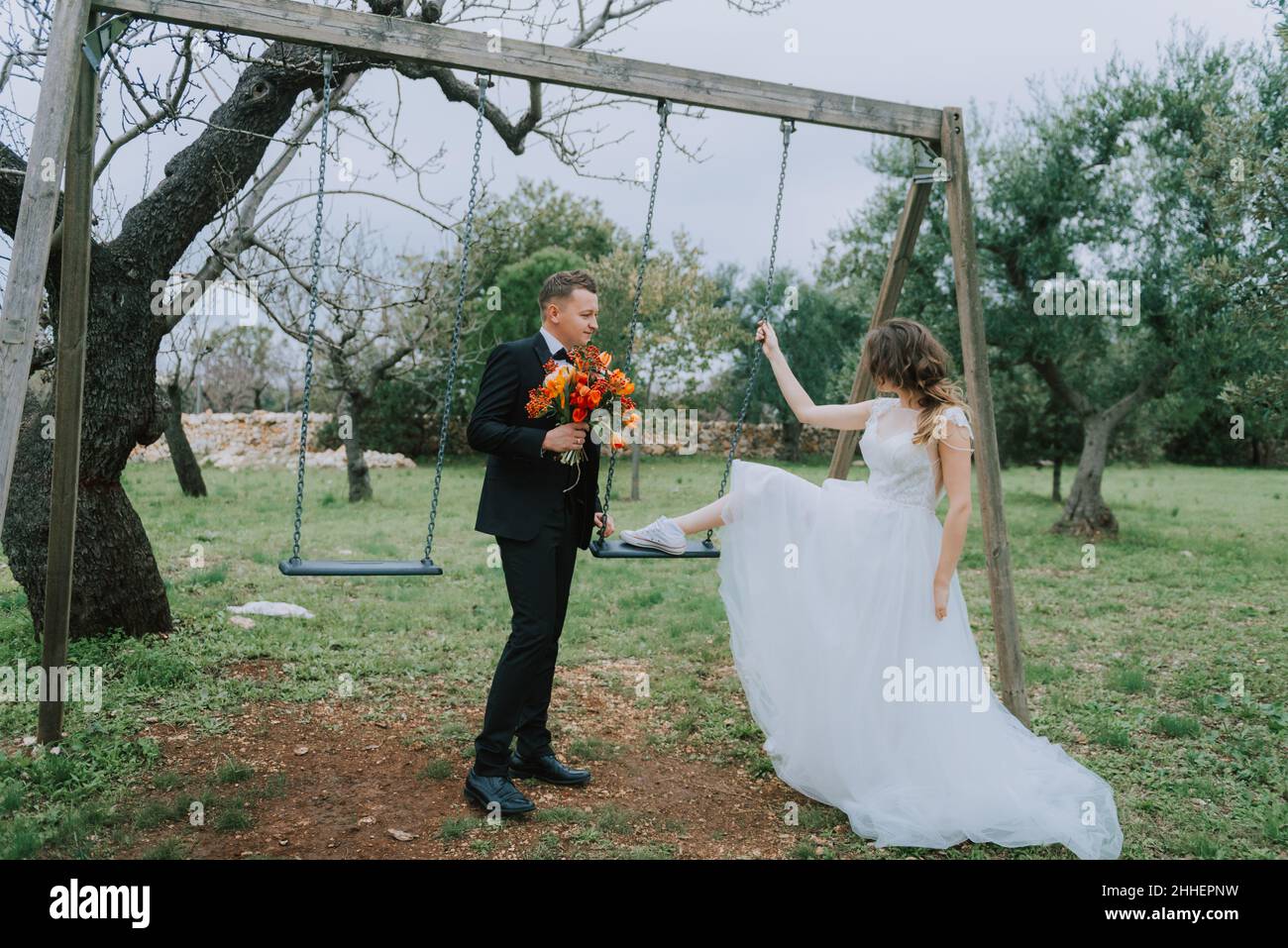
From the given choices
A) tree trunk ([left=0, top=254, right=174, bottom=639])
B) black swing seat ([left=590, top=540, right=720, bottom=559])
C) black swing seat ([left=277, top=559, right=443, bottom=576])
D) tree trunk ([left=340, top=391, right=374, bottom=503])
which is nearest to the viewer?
black swing seat ([left=277, top=559, right=443, bottom=576])

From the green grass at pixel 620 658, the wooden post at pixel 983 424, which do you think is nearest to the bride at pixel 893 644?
the green grass at pixel 620 658

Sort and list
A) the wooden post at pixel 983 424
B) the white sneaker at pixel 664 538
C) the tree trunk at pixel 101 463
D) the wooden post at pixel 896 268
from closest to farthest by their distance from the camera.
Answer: the white sneaker at pixel 664 538
the wooden post at pixel 983 424
the wooden post at pixel 896 268
the tree trunk at pixel 101 463

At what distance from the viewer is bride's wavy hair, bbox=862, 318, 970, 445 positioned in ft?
13.9

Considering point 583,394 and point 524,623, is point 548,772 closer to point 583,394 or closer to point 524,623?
point 524,623

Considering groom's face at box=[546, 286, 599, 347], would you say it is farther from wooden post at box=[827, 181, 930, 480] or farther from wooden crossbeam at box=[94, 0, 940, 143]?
wooden post at box=[827, 181, 930, 480]

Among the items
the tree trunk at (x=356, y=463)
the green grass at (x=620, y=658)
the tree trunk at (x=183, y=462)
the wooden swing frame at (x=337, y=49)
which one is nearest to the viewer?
the wooden swing frame at (x=337, y=49)

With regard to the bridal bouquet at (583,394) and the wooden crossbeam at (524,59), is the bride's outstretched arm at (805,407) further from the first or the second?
the wooden crossbeam at (524,59)

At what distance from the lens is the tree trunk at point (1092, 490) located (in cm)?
1374

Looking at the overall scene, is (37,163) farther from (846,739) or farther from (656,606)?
(656,606)

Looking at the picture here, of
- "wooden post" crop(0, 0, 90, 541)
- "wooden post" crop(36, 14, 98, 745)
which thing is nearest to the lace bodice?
"wooden post" crop(0, 0, 90, 541)

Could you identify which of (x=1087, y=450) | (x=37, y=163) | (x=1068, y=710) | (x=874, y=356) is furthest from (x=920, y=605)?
(x=1087, y=450)

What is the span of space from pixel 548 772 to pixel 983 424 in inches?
116

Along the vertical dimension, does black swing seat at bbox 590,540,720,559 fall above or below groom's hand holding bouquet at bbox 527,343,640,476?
below

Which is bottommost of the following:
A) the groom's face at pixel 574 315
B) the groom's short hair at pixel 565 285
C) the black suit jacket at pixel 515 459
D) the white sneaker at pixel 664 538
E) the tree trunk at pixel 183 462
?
the tree trunk at pixel 183 462
